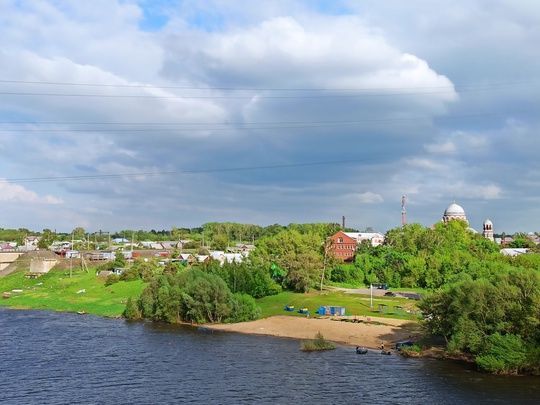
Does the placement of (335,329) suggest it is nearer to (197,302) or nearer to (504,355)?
(197,302)

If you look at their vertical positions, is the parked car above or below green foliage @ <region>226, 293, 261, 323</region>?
below

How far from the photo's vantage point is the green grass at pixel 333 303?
10525cm

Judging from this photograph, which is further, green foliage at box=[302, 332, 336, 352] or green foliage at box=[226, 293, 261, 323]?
green foliage at box=[226, 293, 261, 323]

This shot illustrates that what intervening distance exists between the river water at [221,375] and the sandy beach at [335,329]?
4567mm

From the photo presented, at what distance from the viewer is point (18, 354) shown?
75.1 meters

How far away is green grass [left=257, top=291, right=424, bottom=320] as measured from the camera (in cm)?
10525

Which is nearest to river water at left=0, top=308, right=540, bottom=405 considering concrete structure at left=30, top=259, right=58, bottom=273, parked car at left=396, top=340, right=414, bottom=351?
parked car at left=396, top=340, right=414, bottom=351

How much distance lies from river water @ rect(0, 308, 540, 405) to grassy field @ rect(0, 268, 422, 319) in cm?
2471

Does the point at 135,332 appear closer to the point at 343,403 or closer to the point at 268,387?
the point at 268,387

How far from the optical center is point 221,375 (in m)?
64.1

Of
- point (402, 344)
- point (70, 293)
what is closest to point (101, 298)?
point (70, 293)

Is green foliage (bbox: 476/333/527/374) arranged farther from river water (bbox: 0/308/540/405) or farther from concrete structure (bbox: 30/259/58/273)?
concrete structure (bbox: 30/259/58/273)

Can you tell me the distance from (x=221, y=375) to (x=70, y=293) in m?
97.8

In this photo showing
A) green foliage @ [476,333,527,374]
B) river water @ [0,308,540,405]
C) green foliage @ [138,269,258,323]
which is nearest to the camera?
river water @ [0,308,540,405]
